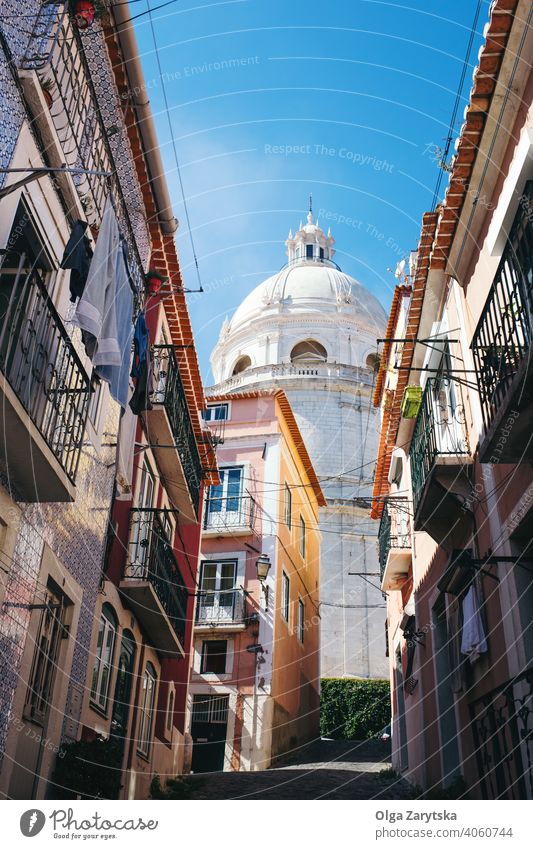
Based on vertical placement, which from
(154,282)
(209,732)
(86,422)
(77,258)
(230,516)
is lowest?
(86,422)

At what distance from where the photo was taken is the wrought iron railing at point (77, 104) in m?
8.20

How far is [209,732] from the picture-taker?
22.5 metres

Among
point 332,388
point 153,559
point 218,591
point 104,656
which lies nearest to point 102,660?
point 104,656

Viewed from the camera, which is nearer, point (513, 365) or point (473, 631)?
point (513, 365)

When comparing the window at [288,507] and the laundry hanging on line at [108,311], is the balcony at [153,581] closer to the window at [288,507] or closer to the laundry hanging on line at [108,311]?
the laundry hanging on line at [108,311]

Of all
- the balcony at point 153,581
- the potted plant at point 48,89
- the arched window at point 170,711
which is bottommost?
the arched window at point 170,711

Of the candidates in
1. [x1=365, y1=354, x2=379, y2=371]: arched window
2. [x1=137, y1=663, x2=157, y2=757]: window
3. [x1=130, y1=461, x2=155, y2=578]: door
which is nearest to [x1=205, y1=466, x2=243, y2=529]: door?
[x1=137, y1=663, x2=157, y2=757]: window

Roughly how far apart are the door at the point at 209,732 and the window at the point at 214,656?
2.58 ft

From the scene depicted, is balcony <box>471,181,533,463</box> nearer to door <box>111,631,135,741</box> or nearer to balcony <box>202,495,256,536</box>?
door <box>111,631,135,741</box>

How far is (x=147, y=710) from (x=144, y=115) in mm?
9630

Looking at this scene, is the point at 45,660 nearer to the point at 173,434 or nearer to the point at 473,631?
the point at 473,631

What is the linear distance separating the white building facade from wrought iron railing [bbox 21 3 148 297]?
17.1m

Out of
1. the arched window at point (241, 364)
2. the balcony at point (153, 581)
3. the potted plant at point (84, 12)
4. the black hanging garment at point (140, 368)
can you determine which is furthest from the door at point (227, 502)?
the arched window at point (241, 364)

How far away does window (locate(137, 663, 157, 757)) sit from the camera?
13555 millimetres
